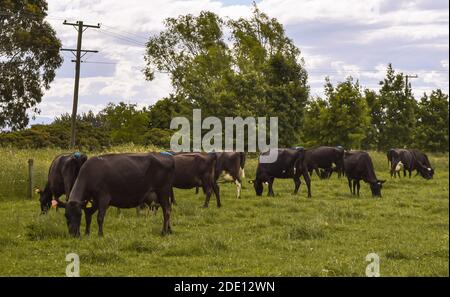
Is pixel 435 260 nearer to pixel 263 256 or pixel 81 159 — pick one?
pixel 263 256

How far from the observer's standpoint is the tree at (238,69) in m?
49.7

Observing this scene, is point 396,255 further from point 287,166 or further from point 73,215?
point 287,166

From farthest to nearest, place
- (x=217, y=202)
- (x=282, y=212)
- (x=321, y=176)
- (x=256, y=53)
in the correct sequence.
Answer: (x=256, y=53) → (x=321, y=176) → (x=217, y=202) → (x=282, y=212)

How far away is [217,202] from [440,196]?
9.79 m

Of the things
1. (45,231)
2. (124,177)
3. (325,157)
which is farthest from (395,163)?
(45,231)

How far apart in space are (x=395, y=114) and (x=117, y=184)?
50.0 metres

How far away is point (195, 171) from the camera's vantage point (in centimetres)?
1986

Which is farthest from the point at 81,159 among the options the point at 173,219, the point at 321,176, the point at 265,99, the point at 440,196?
the point at 265,99

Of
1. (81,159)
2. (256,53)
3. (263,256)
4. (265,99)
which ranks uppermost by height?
(256,53)

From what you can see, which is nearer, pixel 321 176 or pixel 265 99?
pixel 321 176

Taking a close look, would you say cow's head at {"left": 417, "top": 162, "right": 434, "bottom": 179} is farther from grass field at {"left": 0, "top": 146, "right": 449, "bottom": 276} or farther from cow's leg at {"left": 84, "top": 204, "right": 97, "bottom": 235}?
cow's leg at {"left": 84, "top": 204, "right": 97, "bottom": 235}

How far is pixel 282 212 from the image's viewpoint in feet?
62.1

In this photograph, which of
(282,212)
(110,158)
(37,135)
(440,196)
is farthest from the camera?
(37,135)

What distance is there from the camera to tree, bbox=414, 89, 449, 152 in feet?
222
